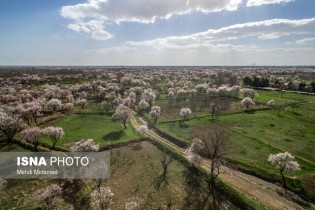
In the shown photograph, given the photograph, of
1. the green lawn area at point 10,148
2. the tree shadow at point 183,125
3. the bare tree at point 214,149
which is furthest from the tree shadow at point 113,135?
the bare tree at point 214,149

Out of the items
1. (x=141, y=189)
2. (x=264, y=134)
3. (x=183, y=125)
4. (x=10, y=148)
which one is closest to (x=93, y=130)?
(x=10, y=148)

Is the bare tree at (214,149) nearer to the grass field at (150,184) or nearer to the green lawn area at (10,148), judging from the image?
the grass field at (150,184)

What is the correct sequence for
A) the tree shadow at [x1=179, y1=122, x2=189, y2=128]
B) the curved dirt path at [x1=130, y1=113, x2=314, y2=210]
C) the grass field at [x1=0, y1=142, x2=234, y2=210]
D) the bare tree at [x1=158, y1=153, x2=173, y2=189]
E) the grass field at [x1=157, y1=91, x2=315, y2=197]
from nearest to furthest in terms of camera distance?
the grass field at [x1=0, y1=142, x2=234, y2=210]
the curved dirt path at [x1=130, y1=113, x2=314, y2=210]
the bare tree at [x1=158, y1=153, x2=173, y2=189]
the grass field at [x1=157, y1=91, x2=315, y2=197]
the tree shadow at [x1=179, y1=122, x2=189, y2=128]

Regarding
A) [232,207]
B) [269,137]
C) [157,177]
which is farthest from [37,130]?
[269,137]

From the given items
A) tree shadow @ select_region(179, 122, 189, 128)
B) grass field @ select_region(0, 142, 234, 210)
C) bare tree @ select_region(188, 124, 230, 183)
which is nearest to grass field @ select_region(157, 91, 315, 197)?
tree shadow @ select_region(179, 122, 189, 128)

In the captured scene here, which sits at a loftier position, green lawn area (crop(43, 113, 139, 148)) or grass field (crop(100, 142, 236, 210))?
green lawn area (crop(43, 113, 139, 148))

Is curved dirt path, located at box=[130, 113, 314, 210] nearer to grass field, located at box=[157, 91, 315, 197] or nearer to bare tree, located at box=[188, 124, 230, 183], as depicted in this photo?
bare tree, located at box=[188, 124, 230, 183]

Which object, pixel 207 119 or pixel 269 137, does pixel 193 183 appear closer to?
pixel 269 137

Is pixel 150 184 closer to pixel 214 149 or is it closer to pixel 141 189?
pixel 141 189
